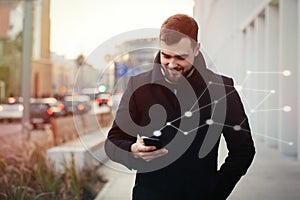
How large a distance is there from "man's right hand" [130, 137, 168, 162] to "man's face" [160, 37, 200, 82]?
0.91 ft

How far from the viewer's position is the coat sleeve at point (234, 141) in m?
1.80

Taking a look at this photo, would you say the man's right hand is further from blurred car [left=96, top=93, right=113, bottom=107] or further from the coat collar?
blurred car [left=96, top=93, right=113, bottom=107]

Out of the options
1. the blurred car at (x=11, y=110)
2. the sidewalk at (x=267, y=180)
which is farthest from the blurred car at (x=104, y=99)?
the blurred car at (x=11, y=110)

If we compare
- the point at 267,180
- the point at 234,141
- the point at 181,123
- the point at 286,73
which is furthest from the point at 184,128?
the point at 286,73

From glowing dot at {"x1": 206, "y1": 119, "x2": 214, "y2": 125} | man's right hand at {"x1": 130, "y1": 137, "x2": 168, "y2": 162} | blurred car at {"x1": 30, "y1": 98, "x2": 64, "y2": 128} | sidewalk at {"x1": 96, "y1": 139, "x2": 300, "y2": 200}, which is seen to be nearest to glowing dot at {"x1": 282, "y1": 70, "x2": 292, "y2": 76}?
sidewalk at {"x1": 96, "y1": 139, "x2": 300, "y2": 200}

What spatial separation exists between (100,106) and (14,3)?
1.51 m

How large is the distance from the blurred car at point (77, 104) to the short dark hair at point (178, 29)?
723 millimetres

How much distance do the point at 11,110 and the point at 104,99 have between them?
2000 millimetres

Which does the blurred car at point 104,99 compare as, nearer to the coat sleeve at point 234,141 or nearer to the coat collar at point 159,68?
the coat collar at point 159,68

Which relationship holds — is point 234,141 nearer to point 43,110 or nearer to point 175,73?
point 175,73

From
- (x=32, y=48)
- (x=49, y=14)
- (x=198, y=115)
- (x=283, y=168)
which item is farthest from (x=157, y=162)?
(x=32, y=48)

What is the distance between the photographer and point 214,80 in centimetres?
182

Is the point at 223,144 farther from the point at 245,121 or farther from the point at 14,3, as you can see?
the point at 14,3

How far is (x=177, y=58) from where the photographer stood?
5.74 ft
